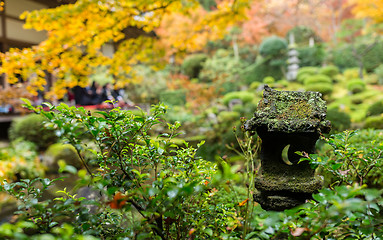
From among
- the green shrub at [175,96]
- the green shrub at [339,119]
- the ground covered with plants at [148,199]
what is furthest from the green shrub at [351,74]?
the ground covered with plants at [148,199]

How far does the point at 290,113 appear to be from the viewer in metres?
1.61

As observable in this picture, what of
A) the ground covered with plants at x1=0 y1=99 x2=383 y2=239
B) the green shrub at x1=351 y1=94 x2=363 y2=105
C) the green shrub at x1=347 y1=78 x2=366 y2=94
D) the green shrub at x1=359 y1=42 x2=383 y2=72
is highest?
the ground covered with plants at x1=0 y1=99 x2=383 y2=239

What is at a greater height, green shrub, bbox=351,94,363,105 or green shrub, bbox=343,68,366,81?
green shrub, bbox=343,68,366,81

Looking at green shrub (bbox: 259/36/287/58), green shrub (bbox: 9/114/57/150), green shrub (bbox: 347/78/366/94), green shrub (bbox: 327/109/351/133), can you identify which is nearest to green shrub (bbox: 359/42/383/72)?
green shrub (bbox: 347/78/366/94)

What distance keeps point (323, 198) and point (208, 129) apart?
526cm

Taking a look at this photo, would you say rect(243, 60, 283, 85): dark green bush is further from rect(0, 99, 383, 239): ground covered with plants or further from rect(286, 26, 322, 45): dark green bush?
rect(0, 99, 383, 239): ground covered with plants

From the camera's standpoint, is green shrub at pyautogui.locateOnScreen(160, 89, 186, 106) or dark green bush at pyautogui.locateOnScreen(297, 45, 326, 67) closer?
green shrub at pyautogui.locateOnScreen(160, 89, 186, 106)

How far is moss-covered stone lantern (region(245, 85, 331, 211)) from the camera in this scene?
1540 millimetres

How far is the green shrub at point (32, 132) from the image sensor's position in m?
6.00

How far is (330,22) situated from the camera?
17.2 m

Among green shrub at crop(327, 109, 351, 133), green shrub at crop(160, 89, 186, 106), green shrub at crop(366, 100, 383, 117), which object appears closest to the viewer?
green shrub at crop(327, 109, 351, 133)

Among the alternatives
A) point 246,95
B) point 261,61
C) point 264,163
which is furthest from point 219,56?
point 264,163

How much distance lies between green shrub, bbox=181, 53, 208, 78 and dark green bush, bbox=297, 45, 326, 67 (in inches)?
205

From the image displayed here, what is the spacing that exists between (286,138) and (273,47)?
12.4 meters
